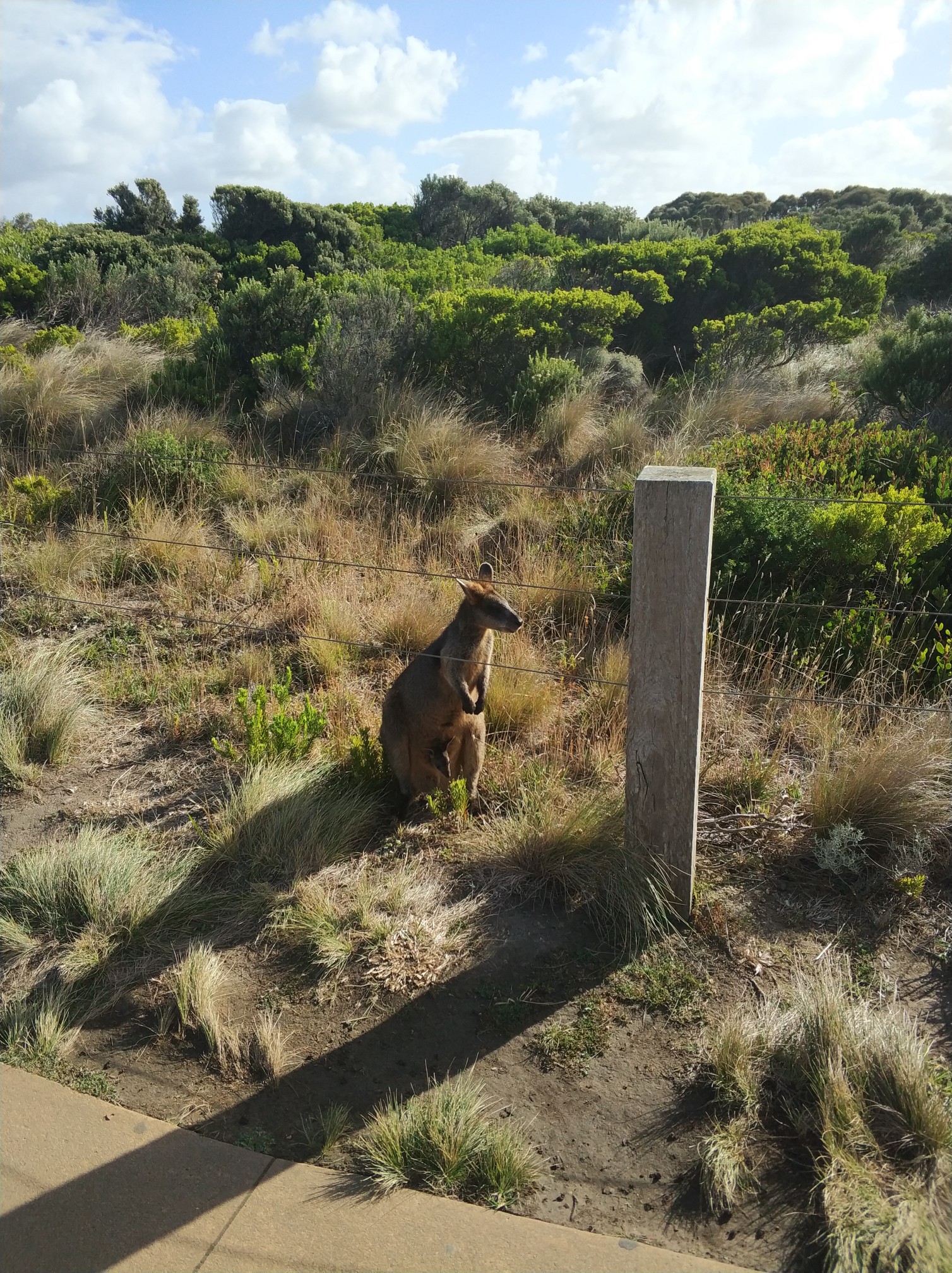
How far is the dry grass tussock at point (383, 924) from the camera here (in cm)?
392

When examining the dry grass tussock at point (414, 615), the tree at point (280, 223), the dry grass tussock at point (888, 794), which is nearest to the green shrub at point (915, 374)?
the dry grass tussock at point (414, 615)

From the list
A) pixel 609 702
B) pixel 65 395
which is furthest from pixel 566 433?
pixel 65 395

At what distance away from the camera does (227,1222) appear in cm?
291

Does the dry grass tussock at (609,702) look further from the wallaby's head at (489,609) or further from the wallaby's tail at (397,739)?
the wallaby's tail at (397,739)

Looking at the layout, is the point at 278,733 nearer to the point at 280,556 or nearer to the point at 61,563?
the point at 280,556

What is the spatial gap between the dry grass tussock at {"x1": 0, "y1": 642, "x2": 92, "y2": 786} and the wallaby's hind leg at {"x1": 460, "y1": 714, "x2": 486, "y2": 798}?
8.25 ft

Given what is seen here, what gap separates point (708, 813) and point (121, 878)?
2847mm

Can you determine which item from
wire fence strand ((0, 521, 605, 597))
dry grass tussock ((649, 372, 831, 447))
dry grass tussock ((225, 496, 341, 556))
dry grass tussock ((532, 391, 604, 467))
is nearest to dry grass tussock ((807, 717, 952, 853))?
wire fence strand ((0, 521, 605, 597))

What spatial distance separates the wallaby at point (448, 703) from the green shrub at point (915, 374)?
756cm

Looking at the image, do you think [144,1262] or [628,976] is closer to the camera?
[144,1262]

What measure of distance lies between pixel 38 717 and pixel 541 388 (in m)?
7.01

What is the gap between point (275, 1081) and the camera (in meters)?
Answer: 3.46

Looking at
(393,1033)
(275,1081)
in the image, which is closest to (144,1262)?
(275,1081)

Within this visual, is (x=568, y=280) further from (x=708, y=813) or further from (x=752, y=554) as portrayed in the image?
(x=708, y=813)
